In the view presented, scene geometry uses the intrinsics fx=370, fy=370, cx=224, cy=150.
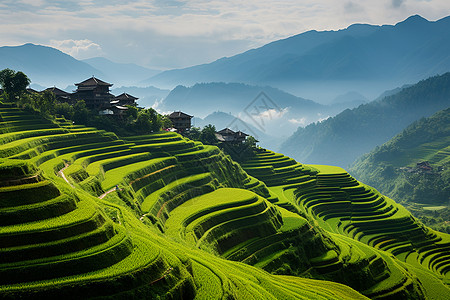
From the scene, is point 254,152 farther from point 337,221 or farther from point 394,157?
point 394,157

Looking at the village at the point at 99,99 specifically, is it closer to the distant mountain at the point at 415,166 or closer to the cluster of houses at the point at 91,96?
the cluster of houses at the point at 91,96

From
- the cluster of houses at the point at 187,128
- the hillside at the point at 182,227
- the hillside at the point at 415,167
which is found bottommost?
the hillside at the point at 415,167

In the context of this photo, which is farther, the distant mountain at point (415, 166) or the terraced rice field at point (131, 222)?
the distant mountain at point (415, 166)

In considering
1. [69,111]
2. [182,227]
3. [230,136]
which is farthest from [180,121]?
[182,227]

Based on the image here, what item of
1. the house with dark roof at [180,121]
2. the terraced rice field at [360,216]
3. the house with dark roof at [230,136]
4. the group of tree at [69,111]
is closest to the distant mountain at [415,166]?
the terraced rice field at [360,216]

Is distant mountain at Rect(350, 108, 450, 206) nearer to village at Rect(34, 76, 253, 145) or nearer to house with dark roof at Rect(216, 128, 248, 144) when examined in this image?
house with dark roof at Rect(216, 128, 248, 144)

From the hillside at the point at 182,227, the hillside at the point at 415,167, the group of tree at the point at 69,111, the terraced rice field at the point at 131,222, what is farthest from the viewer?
the hillside at the point at 415,167

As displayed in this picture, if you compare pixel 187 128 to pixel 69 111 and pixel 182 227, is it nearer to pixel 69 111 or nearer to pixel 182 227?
pixel 69 111

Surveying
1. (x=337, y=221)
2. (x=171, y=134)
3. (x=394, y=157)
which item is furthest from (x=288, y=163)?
(x=394, y=157)
